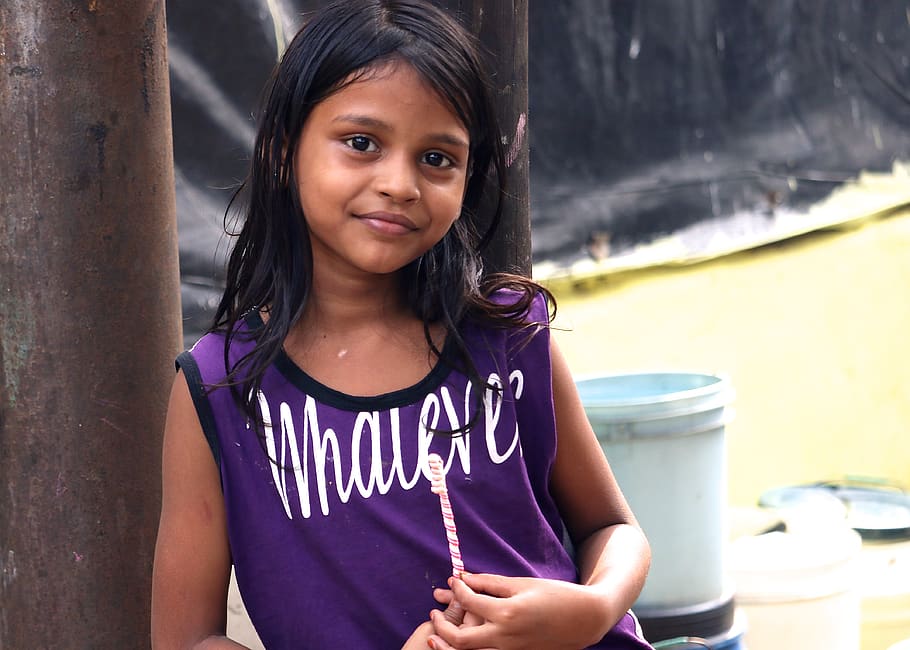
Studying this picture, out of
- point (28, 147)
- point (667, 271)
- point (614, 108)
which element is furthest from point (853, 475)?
point (28, 147)

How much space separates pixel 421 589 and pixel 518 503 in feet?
0.54

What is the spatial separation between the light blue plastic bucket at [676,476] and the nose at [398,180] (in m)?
1.11

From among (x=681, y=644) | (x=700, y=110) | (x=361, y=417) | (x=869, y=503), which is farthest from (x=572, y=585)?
(x=700, y=110)

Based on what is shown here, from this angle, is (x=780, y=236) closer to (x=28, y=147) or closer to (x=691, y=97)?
(x=691, y=97)

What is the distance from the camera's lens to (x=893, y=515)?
12.8 ft

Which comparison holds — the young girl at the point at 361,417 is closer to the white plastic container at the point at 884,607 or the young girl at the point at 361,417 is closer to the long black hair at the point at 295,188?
the long black hair at the point at 295,188

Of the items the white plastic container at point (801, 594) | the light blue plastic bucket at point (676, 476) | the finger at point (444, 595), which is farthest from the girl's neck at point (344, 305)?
the white plastic container at point (801, 594)

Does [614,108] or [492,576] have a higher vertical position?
[614,108]

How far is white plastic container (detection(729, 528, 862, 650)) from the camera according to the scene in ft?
8.82

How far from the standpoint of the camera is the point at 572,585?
4.57 feet

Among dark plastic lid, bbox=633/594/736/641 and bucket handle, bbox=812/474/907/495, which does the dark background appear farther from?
dark plastic lid, bbox=633/594/736/641

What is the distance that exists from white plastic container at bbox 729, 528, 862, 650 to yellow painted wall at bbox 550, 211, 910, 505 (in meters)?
1.54

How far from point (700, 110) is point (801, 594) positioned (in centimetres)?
211

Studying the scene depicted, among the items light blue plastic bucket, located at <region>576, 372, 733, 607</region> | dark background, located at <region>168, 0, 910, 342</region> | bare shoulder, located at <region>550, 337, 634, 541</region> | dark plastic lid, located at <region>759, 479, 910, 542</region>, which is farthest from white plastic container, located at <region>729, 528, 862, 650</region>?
dark background, located at <region>168, 0, 910, 342</region>
